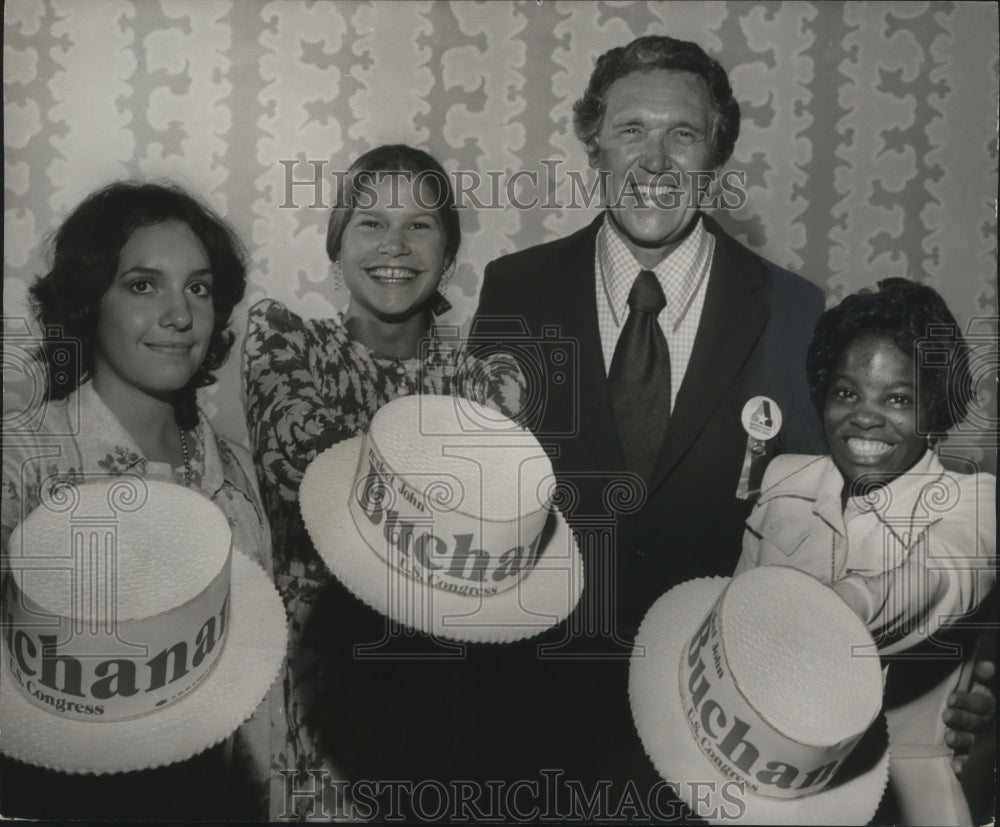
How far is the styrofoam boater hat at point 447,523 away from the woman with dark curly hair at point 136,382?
26cm

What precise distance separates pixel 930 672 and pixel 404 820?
114 cm

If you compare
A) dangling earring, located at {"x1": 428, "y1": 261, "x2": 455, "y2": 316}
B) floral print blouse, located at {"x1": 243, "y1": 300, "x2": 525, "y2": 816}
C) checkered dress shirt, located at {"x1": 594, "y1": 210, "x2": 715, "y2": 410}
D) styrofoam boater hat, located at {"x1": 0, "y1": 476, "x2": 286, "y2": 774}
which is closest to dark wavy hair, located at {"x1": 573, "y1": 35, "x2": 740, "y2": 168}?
checkered dress shirt, located at {"x1": 594, "y1": 210, "x2": 715, "y2": 410}

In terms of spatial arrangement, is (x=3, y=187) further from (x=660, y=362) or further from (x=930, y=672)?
(x=930, y=672)

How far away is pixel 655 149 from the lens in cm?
189

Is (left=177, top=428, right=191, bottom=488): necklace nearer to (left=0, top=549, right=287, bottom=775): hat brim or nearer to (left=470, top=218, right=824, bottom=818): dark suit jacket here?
(left=0, top=549, right=287, bottom=775): hat brim

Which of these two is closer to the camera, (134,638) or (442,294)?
(134,638)

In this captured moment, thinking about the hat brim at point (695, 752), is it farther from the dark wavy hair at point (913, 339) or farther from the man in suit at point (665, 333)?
the dark wavy hair at point (913, 339)

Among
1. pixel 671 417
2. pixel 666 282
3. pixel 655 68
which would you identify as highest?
pixel 655 68

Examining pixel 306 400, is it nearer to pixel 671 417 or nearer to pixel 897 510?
pixel 671 417

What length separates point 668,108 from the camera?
1888 millimetres

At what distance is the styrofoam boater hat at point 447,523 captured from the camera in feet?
5.57

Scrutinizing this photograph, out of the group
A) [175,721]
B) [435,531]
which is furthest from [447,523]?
[175,721]

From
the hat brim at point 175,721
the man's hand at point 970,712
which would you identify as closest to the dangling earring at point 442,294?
the hat brim at point 175,721

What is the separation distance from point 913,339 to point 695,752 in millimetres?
955
